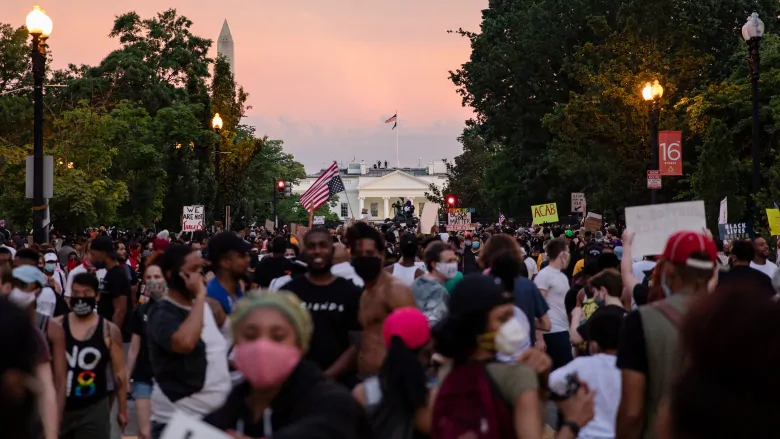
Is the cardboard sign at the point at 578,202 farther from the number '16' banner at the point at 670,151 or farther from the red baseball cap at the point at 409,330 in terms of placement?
the red baseball cap at the point at 409,330

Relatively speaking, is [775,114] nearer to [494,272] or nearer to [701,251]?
[494,272]

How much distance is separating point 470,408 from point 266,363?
1093 mm

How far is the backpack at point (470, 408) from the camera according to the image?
4.61 metres

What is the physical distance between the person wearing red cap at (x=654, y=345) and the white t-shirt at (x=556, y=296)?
19.9 ft

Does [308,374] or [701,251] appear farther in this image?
[701,251]

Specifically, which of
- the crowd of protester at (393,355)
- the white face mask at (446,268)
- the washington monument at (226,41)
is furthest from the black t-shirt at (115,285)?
the washington monument at (226,41)

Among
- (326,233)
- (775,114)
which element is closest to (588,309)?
(326,233)

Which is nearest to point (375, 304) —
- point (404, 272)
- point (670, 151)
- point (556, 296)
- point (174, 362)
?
point (174, 362)

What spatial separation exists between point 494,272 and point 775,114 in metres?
30.3

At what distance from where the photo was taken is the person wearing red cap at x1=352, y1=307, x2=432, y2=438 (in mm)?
5184

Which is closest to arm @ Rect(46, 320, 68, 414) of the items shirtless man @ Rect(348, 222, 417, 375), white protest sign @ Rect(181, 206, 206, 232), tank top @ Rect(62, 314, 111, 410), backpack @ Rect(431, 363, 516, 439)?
tank top @ Rect(62, 314, 111, 410)

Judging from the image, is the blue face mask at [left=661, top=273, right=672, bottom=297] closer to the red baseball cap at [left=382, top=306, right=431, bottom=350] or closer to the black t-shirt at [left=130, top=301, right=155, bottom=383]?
the red baseball cap at [left=382, top=306, right=431, bottom=350]

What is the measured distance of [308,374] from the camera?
12.9 ft

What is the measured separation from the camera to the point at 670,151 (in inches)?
1137
